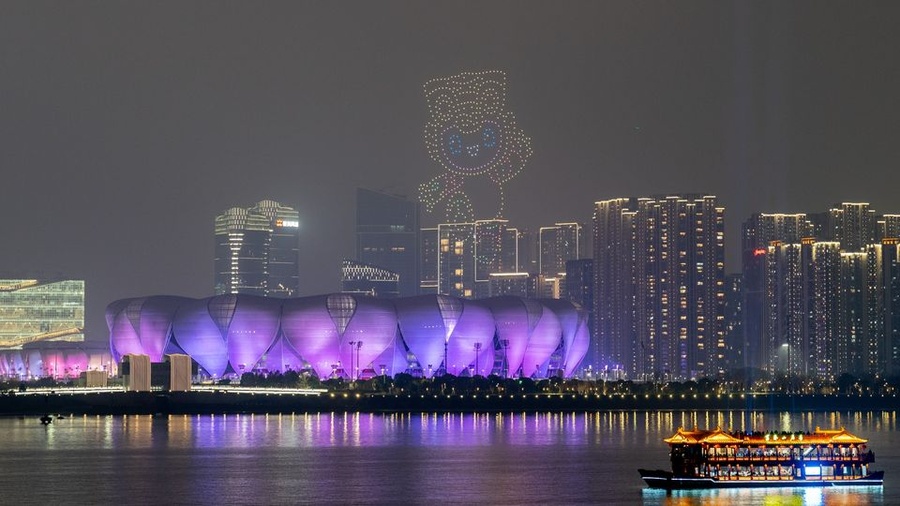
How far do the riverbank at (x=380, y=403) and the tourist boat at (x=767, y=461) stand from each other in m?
71.3

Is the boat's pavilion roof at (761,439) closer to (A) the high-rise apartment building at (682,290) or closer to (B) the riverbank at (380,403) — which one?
(B) the riverbank at (380,403)

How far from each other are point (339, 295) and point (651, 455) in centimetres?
7125

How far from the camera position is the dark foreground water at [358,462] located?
61.9 meters

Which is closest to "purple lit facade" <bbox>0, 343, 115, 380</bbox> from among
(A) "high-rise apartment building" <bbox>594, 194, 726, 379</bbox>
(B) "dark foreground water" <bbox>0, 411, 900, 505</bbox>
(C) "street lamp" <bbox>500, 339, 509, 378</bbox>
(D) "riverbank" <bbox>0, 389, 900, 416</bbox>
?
(D) "riverbank" <bbox>0, 389, 900, 416</bbox>

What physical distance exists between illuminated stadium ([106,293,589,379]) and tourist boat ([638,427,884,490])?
3398 inches

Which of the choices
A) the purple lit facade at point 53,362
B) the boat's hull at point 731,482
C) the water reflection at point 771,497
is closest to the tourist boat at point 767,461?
the boat's hull at point 731,482

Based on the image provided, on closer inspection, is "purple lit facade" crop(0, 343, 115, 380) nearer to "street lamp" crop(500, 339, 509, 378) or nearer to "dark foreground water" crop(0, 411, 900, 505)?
"street lamp" crop(500, 339, 509, 378)

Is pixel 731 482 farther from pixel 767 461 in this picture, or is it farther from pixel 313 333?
pixel 313 333

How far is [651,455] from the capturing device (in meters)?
82.8

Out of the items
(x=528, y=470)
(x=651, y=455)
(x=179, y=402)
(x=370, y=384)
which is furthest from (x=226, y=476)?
(x=370, y=384)

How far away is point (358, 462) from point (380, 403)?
60.6 m

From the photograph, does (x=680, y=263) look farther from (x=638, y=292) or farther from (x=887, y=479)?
(x=887, y=479)

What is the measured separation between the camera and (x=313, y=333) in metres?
149

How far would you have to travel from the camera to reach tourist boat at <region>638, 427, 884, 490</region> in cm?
6406
